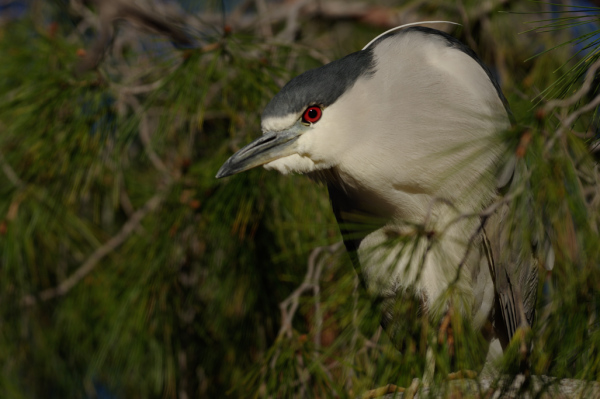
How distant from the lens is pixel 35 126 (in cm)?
163

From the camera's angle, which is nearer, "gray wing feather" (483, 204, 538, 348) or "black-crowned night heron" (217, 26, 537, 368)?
"black-crowned night heron" (217, 26, 537, 368)

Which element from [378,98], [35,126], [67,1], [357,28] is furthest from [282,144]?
[357,28]

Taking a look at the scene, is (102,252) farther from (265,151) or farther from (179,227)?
(265,151)

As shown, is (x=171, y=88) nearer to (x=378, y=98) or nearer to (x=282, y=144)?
(x=282, y=144)

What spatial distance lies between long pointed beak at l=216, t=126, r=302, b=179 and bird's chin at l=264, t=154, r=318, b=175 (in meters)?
0.01

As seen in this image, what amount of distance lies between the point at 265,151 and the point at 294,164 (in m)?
0.07

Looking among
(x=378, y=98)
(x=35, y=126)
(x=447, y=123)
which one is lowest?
(x=447, y=123)

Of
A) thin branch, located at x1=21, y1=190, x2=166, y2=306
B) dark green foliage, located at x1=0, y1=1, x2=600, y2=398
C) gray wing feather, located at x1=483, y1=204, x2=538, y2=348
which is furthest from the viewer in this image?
thin branch, located at x1=21, y1=190, x2=166, y2=306

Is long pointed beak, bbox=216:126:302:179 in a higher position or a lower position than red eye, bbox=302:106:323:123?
lower

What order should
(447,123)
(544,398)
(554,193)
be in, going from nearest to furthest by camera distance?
(554,193), (544,398), (447,123)

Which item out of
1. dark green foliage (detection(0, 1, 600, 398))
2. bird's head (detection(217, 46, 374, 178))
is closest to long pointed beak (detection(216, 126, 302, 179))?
bird's head (detection(217, 46, 374, 178))

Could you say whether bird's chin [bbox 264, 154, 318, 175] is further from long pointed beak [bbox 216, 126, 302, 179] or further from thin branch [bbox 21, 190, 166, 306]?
thin branch [bbox 21, 190, 166, 306]

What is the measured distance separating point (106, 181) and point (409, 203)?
50.9 inches

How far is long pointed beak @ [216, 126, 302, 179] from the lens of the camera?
1267 mm
